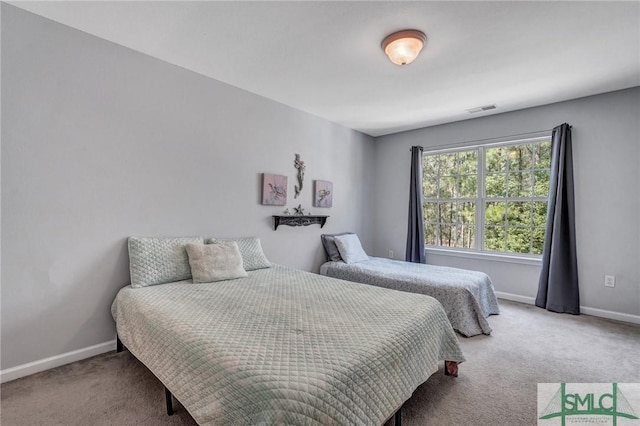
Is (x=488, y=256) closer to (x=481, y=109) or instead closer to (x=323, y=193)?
(x=481, y=109)

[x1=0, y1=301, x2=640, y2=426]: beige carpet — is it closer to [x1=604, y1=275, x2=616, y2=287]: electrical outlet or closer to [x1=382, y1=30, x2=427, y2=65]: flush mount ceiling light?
[x1=604, y1=275, x2=616, y2=287]: electrical outlet

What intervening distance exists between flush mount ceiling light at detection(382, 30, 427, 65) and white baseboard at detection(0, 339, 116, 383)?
3.07 metres

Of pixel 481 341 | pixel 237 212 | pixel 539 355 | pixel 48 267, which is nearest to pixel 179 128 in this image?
pixel 237 212

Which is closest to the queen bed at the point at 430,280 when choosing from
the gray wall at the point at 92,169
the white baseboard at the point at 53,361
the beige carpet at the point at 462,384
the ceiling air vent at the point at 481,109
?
the beige carpet at the point at 462,384

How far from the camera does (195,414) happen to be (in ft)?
3.86

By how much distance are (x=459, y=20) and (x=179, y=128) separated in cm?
234

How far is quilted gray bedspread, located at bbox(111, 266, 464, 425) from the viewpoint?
1024mm

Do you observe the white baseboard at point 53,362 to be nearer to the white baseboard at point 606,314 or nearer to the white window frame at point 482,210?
the white window frame at point 482,210

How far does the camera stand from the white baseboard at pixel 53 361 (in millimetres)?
1892

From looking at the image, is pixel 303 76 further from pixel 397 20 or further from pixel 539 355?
pixel 539 355

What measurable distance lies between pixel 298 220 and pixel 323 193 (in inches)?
22.6

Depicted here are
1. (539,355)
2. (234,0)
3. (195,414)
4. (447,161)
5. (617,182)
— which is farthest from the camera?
(447,161)
